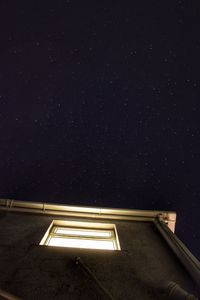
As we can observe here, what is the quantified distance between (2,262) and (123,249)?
37.6 inches

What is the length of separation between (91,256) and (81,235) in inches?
28.6

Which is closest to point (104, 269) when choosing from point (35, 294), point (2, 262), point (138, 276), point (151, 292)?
point (138, 276)

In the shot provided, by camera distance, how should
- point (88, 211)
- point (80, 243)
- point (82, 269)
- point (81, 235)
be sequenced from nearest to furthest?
point (82, 269) → point (80, 243) → point (81, 235) → point (88, 211)

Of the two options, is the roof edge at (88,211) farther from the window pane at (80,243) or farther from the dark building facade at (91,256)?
the window pane at (80,243)

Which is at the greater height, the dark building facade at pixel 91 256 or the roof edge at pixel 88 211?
the roof edge at pixel 88 211

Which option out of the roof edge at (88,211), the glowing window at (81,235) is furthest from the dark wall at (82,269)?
the roof edge at (88,211)

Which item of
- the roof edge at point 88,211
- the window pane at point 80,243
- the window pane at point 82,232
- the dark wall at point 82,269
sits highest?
the roof edge at point 88,211

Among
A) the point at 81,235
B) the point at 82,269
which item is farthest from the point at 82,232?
the point at 82,269

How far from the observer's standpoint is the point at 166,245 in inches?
91.0

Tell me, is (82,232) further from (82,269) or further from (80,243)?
(82,269)

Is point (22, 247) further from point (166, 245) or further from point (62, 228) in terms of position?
point (166, 245)

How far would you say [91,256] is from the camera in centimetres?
195

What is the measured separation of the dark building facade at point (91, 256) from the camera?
5.05 feet

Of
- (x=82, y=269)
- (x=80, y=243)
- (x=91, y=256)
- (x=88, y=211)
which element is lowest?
(x=82, y=269)
